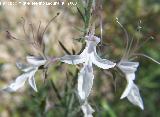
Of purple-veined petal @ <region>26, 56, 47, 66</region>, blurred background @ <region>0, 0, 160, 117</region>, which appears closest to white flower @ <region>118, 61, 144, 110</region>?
purple-veined petal @ <region>26, 56, 47, 66</region>

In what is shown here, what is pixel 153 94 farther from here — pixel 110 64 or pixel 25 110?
pixel 110 64

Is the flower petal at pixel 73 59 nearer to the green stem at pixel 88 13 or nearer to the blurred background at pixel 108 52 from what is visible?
the green stem at pixel 88 13

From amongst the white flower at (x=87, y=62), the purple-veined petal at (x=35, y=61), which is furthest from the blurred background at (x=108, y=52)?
the white flower at (x=87, y=62)

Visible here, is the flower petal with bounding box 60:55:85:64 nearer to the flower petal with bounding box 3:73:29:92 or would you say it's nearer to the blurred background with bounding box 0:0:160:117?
the flower petal with bounding box 3:73:29:92

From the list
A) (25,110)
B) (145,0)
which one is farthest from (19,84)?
(145,0)

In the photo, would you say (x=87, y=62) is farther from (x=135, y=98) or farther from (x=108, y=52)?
(x=108, y=52)

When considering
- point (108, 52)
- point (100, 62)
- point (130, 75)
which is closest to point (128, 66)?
point (130, 75)

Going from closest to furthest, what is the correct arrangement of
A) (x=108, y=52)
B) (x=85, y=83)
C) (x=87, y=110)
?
(x=85, y=83) → (x=87, y=110) → (x=108, y=52)
